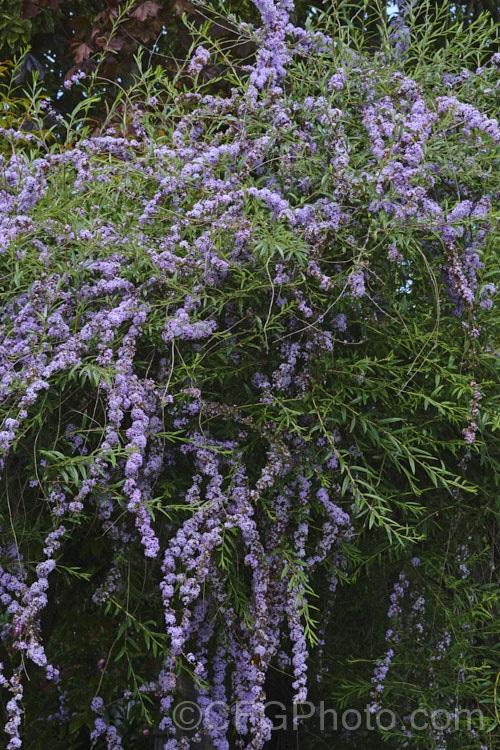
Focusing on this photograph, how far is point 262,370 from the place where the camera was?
7.34 ft

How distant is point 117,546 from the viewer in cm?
219

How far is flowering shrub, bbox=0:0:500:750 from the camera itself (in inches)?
77.9

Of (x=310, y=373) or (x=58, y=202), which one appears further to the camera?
(x=58, y=202)

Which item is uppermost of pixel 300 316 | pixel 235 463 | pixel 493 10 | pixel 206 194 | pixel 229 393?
pixel 493 10

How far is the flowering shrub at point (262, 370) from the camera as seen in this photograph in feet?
6.49

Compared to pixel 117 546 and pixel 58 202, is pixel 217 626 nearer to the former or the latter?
pixel 117 546

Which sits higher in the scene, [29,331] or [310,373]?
[310,373]

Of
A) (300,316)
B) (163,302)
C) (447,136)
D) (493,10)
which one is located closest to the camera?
(163,302)

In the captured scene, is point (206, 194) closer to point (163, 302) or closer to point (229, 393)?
point (163, 302)

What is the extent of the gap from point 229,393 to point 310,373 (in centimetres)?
25

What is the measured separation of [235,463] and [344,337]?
0.54 m

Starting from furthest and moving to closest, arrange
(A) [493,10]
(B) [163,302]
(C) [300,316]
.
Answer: (A) [493,10]
(C) [300,316]
(B) [163,302]

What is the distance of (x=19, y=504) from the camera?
2193 millimetres

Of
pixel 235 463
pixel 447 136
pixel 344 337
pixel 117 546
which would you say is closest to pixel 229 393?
pixel 235 463
